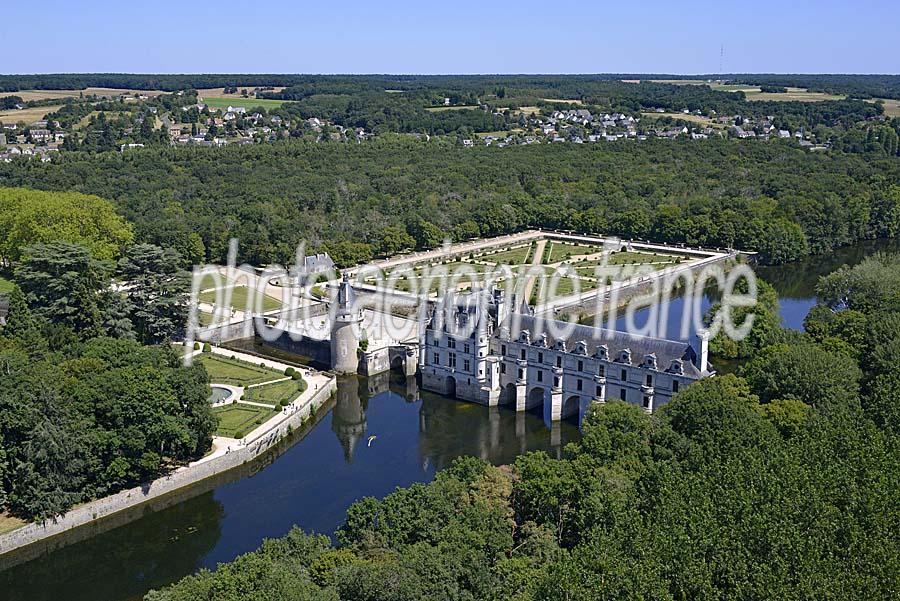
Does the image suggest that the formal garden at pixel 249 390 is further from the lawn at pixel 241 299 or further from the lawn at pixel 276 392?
the lawn at pixel 241 299

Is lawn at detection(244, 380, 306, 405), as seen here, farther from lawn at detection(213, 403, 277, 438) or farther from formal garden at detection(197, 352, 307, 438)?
lawn at detection(213, 403, 277, 438)

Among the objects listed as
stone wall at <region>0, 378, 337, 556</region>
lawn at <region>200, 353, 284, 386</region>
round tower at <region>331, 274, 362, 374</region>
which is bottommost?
stone wall at <region>0, 378, 337, 556</region>

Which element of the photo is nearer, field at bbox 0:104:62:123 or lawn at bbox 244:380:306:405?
lawn at bbox 244:380:306:405

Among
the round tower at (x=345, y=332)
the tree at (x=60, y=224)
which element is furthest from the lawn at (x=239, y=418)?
the tree at (x=60, y=224)

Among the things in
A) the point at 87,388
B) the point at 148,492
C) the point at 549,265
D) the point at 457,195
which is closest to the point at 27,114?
the point at 457,195

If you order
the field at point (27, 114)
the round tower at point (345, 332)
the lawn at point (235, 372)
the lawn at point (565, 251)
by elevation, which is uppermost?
the field at point (27, 114)

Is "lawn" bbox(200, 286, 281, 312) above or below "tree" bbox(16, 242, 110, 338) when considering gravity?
below

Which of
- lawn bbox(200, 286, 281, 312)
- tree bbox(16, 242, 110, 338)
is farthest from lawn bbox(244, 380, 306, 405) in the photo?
lawn bbox(200, 286, 281, 312)
